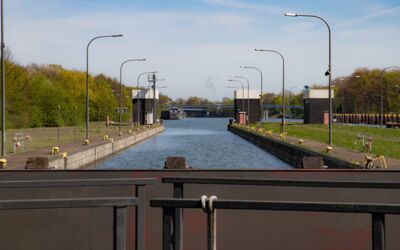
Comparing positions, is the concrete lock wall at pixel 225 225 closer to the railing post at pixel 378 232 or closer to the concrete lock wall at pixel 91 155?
the railing post at pixel 378 232

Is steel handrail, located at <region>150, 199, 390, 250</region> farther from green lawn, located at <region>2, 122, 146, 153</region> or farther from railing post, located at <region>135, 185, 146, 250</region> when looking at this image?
green lawn, located at <region>2, 122, 146, 153</region>

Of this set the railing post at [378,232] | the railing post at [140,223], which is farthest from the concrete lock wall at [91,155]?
the railing post at [378,232]

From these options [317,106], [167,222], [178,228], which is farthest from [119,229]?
[317,106]

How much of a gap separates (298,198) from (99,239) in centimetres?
264

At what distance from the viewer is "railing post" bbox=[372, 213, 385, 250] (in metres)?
3.60

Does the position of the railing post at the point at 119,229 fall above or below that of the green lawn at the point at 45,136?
above

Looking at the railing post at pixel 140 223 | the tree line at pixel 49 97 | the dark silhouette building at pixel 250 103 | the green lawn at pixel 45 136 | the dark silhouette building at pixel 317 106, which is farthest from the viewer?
the dark silhouette building at pixel 250 103

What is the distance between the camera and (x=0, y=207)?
12.5ft

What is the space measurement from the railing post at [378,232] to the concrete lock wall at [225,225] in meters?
3.66

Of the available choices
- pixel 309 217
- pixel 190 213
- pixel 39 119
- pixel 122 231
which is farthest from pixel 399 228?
pixel 39 119

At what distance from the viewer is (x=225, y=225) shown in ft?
24.2

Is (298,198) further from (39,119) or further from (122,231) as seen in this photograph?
(39,119)

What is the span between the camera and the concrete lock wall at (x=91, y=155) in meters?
31.0

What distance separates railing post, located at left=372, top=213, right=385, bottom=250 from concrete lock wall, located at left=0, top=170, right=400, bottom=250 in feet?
12.0
